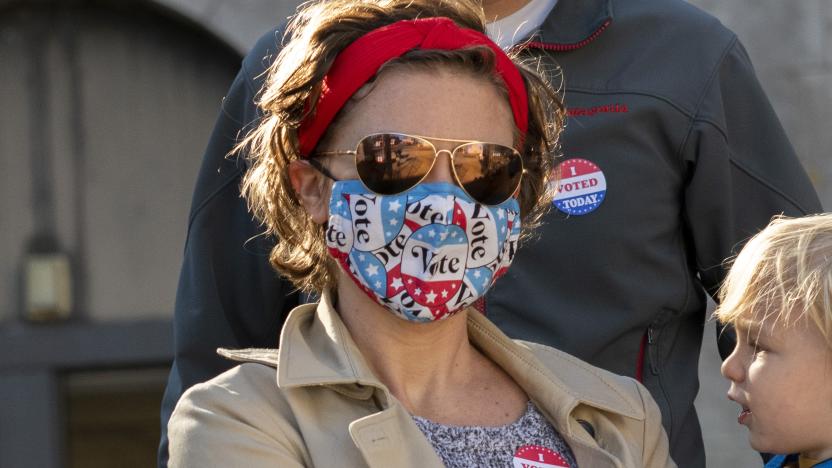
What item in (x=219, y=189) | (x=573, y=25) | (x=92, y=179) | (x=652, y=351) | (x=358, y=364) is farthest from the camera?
(x=92, y=179)

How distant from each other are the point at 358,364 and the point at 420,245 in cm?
22

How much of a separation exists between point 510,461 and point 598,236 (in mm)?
978

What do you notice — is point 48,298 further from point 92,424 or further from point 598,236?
point 598,236

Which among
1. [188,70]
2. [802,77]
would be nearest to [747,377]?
[802,77]

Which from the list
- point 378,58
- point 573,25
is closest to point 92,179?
point 573,25

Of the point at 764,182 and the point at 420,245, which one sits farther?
the point at 764,182

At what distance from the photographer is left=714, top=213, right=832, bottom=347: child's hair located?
107 inches

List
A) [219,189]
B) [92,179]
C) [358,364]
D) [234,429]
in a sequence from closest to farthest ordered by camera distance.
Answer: [234,429] → [358,364] → [219,189] → [92,179]

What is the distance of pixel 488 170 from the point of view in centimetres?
263

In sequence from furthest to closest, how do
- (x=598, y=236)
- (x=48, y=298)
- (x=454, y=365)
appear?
(x=48, y=298)
(x=598, y=236)
(x=454, y=365)

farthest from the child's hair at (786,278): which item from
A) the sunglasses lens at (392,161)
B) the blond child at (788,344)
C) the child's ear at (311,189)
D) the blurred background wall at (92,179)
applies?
the blurred background wall at (92,179)

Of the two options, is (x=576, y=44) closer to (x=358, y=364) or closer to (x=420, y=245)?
(x=420, y=245)

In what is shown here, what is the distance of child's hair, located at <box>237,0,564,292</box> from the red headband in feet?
0.05

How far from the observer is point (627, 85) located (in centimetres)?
350
